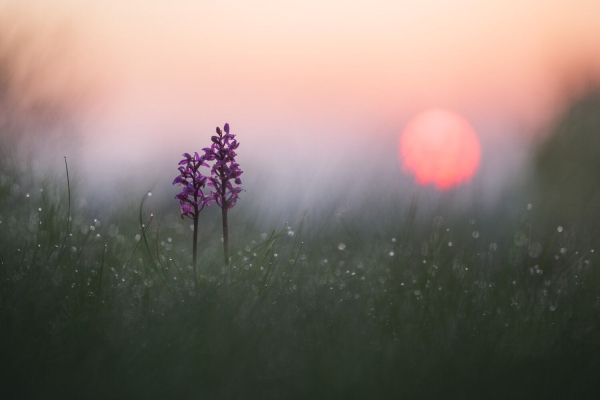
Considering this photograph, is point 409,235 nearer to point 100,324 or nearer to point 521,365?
point 521,365

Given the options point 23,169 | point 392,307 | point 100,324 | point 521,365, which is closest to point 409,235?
point 392,307

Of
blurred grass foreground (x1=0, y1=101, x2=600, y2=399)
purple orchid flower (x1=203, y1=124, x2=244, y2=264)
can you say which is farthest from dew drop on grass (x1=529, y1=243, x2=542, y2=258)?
purple orchid flower (x1=203, y1=124, x2=244, y2=264)

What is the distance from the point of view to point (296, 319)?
2666mm

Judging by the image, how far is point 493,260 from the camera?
3.44 meters

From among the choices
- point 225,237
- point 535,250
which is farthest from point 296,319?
point 535,250

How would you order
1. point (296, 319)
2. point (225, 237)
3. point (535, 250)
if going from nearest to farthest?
point (296, 319) → point (225, 237) → point (535, 250)

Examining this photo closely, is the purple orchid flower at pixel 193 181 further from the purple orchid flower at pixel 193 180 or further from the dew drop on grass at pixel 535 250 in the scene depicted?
the dew drop on grass at pixel 535 250

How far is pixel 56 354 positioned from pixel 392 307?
5.53 ft

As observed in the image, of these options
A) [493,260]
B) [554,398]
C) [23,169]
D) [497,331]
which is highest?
[23,169]

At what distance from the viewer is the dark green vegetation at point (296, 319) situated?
2.35 m

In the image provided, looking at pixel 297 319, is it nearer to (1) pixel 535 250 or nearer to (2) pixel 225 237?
(2) pixel 225 237

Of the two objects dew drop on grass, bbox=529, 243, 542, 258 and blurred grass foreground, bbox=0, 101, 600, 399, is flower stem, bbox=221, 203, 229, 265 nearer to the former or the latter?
blurred grass foreground, bbox=0, 101, 600, 399

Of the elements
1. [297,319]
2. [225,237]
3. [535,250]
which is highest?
[225,237]

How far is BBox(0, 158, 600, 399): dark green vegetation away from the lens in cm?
235
